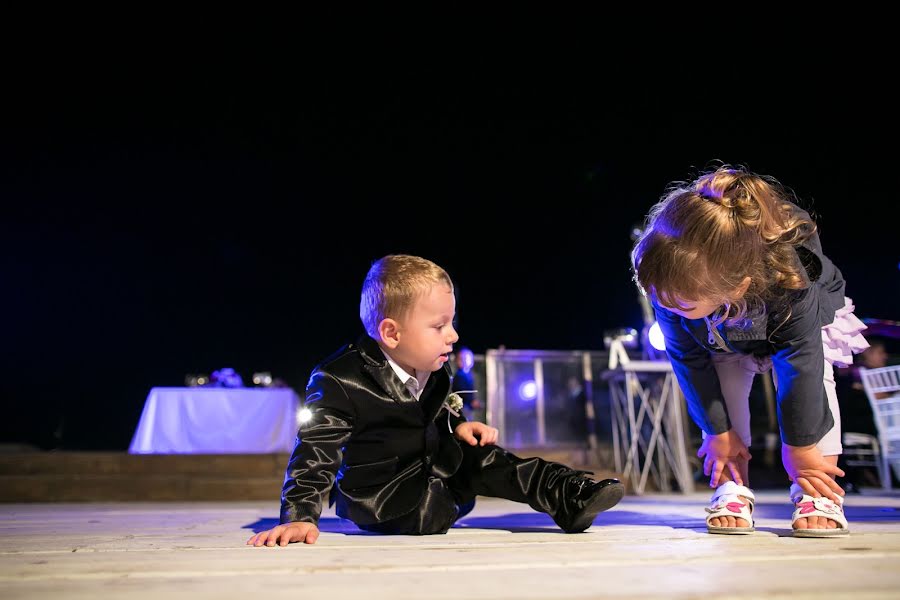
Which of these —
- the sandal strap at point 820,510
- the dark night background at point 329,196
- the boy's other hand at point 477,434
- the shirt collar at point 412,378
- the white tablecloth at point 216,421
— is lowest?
the white tablecloth at point 216,421

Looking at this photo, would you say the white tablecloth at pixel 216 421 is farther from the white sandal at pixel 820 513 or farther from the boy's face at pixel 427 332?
the white sandal at pixel 820 513

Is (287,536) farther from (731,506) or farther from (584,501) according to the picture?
(731,506)

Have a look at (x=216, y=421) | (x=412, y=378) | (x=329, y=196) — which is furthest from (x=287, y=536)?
(x=329, y=196)

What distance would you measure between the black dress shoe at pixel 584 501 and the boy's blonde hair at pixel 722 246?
379 mm

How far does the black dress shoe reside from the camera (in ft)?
3.96

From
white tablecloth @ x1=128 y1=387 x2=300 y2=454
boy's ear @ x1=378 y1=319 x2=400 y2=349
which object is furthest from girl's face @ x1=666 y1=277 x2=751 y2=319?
white tablecloth @ x1=128 y1=387 x2=300 y2=454

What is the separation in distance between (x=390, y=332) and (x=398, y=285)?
11 centimetres

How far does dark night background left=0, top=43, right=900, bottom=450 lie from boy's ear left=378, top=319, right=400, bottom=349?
479 centimetres

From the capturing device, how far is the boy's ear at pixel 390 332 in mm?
1422

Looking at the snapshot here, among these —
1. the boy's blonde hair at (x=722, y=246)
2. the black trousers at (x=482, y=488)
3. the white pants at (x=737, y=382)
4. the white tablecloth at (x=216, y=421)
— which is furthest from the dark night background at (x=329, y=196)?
the black trousers at (x=482, y=488)

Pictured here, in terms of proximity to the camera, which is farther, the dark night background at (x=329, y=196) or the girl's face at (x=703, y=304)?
the dark night background at (x=329, y=196)

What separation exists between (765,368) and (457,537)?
0.78m

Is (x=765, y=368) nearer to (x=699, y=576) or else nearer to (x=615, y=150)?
(x=699, y=576)

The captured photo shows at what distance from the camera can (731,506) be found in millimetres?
1219
